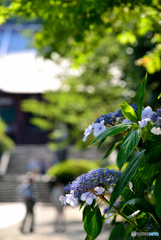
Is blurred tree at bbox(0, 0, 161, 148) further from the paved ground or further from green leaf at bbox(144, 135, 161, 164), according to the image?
green leaf at bbox(144, 135, 161, 164)

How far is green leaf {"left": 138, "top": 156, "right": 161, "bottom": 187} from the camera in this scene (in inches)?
58.2

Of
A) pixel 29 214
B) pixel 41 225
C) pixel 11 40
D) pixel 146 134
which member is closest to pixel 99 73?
pixel 29 214

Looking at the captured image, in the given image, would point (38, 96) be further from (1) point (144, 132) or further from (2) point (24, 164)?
(1) point (144, 132)

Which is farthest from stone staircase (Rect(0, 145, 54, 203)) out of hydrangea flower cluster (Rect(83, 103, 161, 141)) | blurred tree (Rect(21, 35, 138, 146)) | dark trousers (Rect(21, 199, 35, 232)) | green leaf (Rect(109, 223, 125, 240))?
green leaf (Rect(109, 223, 125, 240))

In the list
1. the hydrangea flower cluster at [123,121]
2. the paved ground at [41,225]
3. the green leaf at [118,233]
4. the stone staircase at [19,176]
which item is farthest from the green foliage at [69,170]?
the green leaf at [118,233]

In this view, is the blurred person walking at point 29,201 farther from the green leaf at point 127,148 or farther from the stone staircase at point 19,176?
the green leaf at point 127,148

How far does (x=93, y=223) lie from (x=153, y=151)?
42 cm

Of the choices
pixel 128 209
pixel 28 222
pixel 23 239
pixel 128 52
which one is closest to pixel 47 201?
pixel 28 222

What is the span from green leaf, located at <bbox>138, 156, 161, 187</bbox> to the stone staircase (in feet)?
47.4

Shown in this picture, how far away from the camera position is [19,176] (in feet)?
60.7

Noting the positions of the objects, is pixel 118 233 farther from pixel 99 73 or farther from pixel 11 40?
pixel 11 40

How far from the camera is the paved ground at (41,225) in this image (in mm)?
8148

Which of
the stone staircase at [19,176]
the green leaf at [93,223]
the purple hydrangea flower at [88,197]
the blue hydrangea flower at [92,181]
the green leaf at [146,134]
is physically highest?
the green leaf at [146,134]

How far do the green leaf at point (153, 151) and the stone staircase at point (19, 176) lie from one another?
14.5 meters
